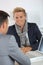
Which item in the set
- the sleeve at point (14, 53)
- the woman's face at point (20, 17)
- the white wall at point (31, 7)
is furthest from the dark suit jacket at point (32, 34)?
the sleeve at point (14, 53)

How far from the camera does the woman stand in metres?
2.52

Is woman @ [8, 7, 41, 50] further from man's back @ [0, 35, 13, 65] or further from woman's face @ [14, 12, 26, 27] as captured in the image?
man's back @ [0, 35, 13, 65]

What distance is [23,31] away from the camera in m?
2.58

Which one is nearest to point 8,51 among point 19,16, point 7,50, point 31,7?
point 7,50

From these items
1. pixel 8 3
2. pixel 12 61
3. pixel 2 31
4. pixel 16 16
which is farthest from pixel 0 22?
pixel 8 3

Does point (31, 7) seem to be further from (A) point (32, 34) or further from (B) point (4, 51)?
(B) point (4, 51)

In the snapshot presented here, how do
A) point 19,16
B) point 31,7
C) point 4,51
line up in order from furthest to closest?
point 31,7, point 19,16, point 4,51

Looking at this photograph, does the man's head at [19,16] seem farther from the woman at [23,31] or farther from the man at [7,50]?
the man at [7,50]

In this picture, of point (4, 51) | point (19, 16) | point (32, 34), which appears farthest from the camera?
point (32, 34)

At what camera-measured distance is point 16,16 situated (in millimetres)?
2541

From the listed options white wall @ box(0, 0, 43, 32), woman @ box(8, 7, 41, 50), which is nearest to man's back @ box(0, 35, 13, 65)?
woman @ box(8, 7, 41, 50)

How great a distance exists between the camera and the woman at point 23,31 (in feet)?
8.27

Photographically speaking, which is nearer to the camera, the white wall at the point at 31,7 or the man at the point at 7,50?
the man at the point at 7,50

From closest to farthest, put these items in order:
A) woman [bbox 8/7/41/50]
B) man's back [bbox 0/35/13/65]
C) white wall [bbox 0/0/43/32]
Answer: man's back [bbox 0/35/13/65], woman [bbox 8/7/41/50], white wall [bbox 0/0/43/32]
